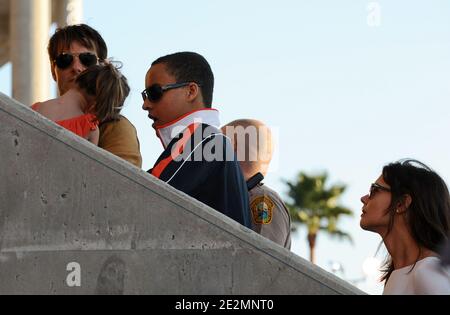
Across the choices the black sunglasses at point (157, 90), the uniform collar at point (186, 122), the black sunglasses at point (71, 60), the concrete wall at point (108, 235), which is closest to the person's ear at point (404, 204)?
the concrete wall at point (108, 235)

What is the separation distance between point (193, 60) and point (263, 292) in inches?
53.9

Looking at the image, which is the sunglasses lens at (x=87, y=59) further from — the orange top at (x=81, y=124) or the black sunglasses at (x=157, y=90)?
the black sunglasses at (x=157, y=90)

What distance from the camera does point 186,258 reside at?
4188 millimetres

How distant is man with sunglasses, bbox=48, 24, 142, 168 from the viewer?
5227 millimetres

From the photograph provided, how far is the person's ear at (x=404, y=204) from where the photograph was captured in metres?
4.53

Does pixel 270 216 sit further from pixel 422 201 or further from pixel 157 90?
pixel 422 201

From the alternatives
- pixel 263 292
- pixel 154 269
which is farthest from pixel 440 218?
pixel 154 269

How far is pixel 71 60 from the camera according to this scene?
5590 mm

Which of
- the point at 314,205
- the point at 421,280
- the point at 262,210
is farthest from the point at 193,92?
the point at 314,205

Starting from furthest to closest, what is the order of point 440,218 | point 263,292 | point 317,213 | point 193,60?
point 317,213
point 193,60
point 440,218
point 263,292

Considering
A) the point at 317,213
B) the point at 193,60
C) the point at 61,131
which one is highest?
the point at 317,213

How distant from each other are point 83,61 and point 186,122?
0.99 m

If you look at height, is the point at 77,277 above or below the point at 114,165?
below
